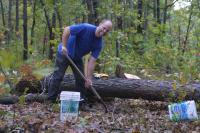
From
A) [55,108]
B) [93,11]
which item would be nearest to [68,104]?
[55,108]

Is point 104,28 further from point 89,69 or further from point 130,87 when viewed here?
point 130,87

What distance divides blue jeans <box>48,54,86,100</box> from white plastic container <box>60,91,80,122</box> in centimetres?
165

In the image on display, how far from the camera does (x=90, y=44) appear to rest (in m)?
8.59

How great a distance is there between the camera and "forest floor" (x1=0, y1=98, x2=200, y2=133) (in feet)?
19.7

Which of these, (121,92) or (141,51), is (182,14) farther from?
(121,92)

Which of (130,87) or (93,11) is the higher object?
(93,11)

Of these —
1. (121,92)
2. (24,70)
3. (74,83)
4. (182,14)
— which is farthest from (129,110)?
(182,14)

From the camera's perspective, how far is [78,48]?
28.4 ft

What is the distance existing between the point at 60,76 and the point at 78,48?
685 mm

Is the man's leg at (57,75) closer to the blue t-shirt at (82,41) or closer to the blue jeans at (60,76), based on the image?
the blue jeans at (60,76)

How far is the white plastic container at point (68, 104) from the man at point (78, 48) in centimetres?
136

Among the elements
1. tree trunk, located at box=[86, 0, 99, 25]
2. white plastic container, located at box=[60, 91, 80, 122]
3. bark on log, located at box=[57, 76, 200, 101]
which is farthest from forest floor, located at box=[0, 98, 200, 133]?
tree trunk, located at box=[86, 0, 99, 25]

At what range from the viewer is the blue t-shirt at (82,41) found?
8.49 metres

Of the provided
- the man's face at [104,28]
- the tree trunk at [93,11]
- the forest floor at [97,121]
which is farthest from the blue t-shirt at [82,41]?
the tree trunk at [93,11]
